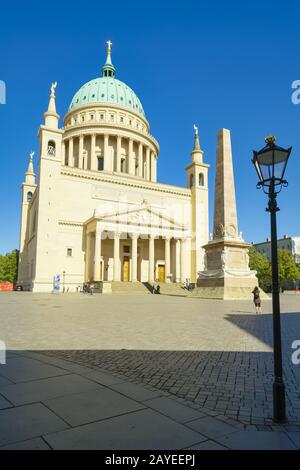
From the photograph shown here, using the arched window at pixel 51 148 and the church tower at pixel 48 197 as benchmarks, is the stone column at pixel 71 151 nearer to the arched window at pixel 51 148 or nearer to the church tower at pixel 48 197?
the church tower at pixel 48 197

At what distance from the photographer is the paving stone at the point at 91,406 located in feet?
13.1

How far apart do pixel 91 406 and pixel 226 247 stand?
25.0 metres

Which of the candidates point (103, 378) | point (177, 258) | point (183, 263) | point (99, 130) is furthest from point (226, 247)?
point (99, 130)

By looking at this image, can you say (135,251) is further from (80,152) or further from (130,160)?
(80,152)

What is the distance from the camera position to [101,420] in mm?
3918

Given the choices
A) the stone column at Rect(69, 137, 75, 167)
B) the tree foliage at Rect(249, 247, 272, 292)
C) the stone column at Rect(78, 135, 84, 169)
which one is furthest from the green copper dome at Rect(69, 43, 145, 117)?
the tree foliage at Rect(249, 247, 272, 292)

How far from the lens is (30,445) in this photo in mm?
3305

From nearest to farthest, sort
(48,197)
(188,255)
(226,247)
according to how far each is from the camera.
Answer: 1. (226,247)
2. (48,197)
3. (188,255)

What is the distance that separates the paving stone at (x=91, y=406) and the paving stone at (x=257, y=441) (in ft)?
4.21

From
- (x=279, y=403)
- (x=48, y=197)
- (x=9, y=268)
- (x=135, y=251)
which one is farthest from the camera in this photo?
(x=9, y=268)

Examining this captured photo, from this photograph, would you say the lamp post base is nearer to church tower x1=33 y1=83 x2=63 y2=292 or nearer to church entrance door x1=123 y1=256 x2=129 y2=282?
church tower x1=33 y1=83 x2=63 y2=292

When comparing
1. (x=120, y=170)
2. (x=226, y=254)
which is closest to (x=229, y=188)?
(x=226, y=254)

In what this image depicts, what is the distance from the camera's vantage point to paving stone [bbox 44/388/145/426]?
13.1 feet

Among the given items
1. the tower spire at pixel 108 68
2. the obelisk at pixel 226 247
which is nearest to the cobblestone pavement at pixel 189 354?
the obelisk at pixel 226 247
